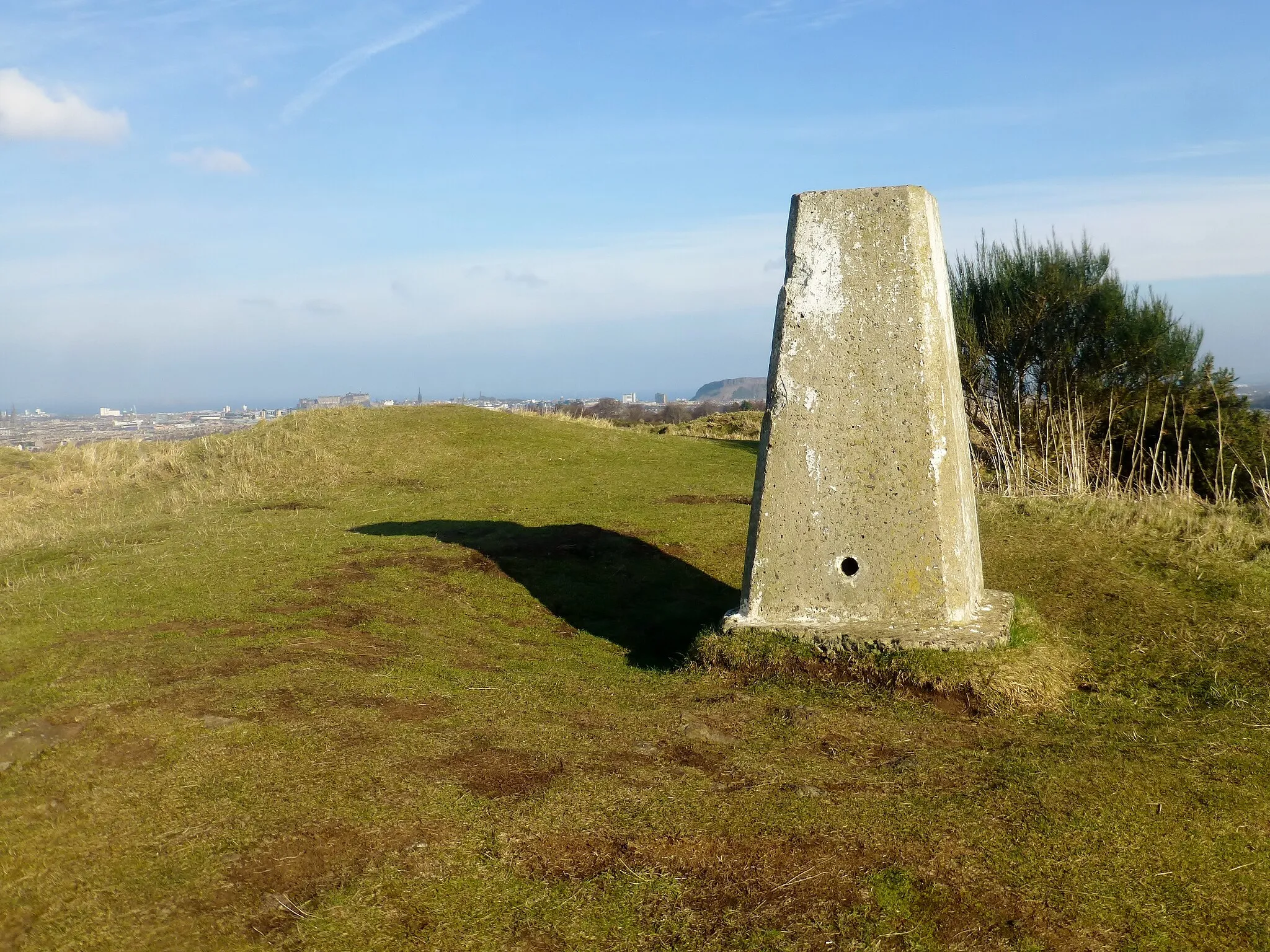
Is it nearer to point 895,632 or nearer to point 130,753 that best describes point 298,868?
point 130,753

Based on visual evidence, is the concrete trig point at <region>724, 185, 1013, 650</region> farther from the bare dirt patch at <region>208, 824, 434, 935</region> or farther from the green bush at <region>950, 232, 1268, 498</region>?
the green bush at <region>950, 232, 1268, 498</region>

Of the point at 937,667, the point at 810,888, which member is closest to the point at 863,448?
the point at 937,667

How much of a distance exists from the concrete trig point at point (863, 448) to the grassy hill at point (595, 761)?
0.51 m

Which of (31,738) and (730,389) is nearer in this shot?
(31,738)

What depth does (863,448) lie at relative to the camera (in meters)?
6.04

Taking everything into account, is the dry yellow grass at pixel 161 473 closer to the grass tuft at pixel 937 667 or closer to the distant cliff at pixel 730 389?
the grass tuft at pixel 937 667

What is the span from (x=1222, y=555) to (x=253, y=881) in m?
7.70

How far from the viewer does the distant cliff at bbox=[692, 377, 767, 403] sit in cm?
7594

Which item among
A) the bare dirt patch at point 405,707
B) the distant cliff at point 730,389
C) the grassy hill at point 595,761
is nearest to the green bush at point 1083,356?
the grassy hill at point 595,761

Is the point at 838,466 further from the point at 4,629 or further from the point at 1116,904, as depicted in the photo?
the point at 4,629

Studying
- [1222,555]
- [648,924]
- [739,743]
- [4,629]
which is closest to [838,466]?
[739,743]

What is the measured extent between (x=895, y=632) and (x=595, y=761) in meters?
2.31

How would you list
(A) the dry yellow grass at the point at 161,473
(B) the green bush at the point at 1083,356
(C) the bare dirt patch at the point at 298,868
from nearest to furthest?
(C) the bare dirt patch at the point at 298,868 → (A) the dry yellow grass at the point at 161,473 → (B) the green bush at the point at 1083,356

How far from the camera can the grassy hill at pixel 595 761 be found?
3.24 m
